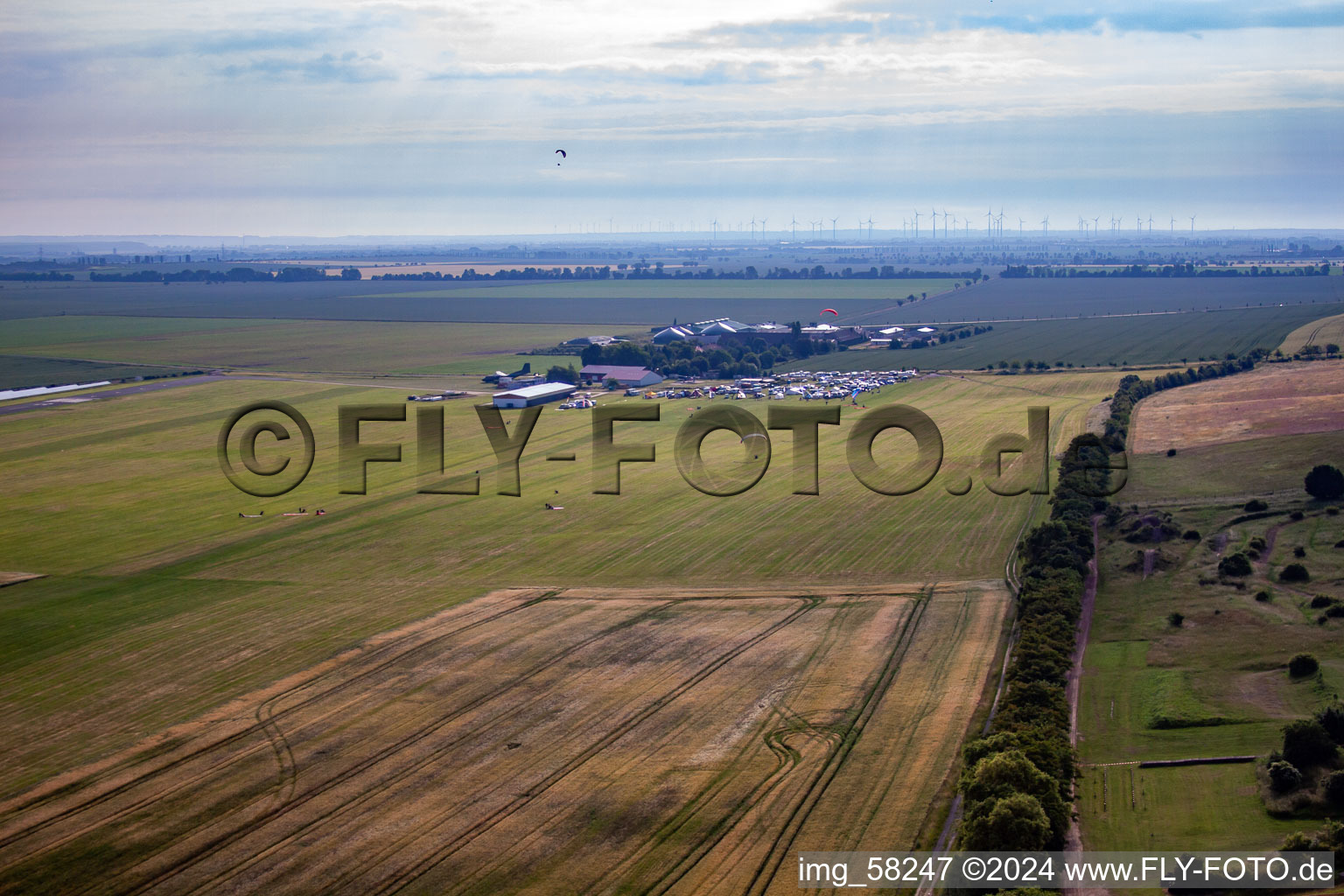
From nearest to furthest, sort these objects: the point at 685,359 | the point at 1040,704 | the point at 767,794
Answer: the point at 767,794 < the point at 1040,704 < the point at 685,359

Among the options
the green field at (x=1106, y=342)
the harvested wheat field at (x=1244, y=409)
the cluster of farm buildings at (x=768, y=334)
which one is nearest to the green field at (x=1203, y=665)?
the harvested wheat field at (x=1244, y=409)

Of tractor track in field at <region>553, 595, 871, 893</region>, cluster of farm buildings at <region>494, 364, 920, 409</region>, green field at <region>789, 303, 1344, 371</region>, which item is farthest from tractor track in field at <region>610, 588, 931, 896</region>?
green field at <region>789, 303, 1344, 371</region>

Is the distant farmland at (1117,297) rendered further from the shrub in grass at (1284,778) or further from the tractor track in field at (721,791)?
the tractor track in field at (721,791)

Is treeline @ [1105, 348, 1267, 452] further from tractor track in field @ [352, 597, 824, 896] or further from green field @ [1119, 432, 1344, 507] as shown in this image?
tractor track in field @ [352, 597, 824, 896]

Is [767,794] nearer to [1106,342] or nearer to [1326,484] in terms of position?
[1326,484]

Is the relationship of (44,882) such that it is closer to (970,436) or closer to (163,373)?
(970,436)

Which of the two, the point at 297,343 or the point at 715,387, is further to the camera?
the point at 297,343

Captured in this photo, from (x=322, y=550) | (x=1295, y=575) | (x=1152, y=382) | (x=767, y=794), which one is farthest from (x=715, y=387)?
(x=767, y=794)
